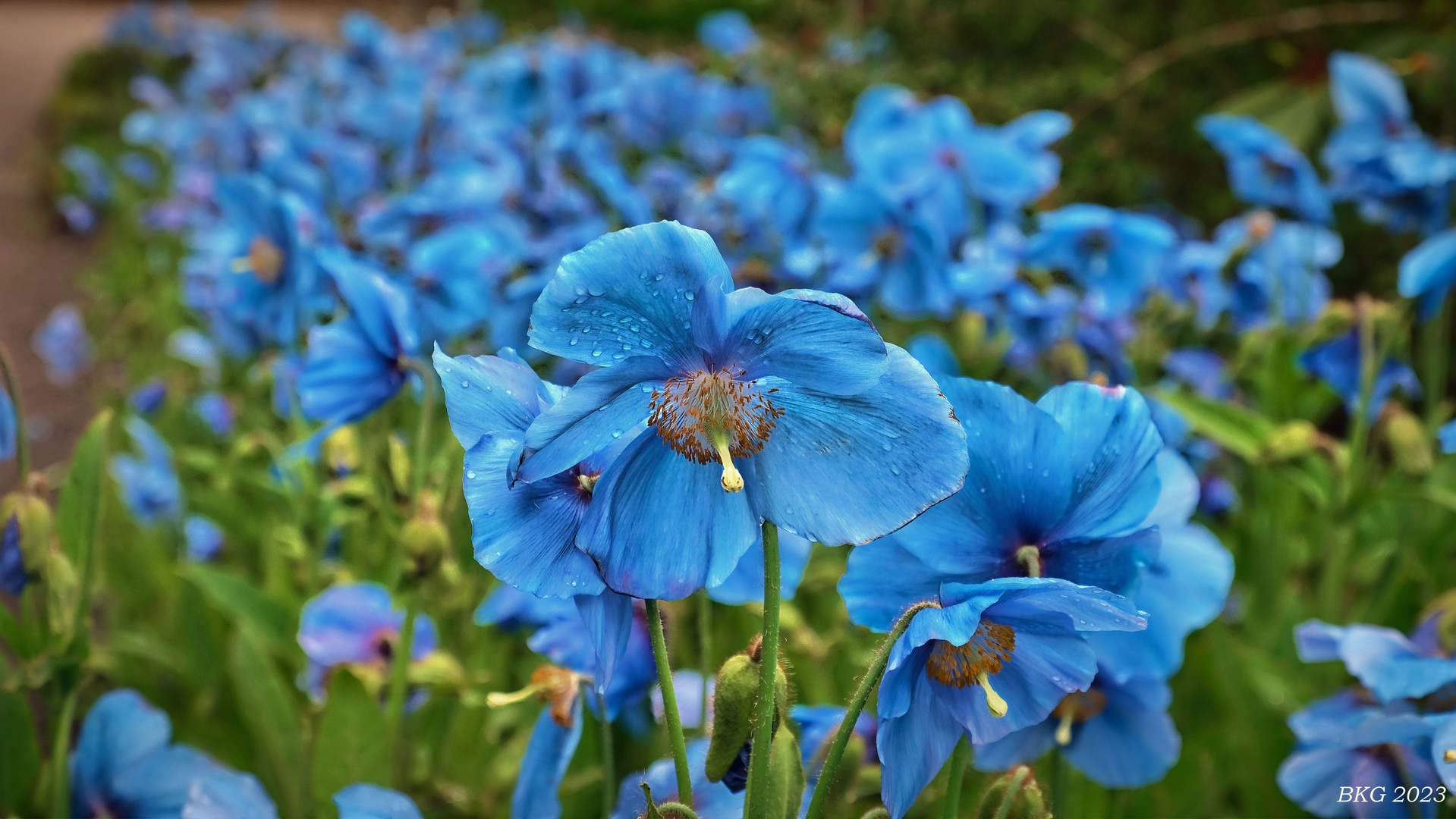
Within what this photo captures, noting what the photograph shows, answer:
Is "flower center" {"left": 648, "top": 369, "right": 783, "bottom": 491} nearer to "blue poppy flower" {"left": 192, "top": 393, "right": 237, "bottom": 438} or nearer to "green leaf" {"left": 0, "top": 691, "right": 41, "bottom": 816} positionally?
"green leaf" {"left": 0, "top": 691, "right": 41, "bottom": 816}

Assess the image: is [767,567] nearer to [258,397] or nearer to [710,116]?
[258,397]

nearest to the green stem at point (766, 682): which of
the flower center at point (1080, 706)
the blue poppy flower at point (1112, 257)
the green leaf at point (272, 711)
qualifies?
the flower center at point (1080, 706)

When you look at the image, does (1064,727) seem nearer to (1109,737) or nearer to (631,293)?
(1109,737)

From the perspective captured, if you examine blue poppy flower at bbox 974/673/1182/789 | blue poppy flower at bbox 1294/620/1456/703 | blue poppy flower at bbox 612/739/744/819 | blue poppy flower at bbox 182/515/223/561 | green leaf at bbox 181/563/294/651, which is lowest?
blue poppy flower at bbox 182/515/223/561

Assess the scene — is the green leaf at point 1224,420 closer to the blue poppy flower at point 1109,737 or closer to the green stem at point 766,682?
the blue poppy flower at point 1109,737

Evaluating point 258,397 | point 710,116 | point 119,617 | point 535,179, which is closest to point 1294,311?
point 535,179

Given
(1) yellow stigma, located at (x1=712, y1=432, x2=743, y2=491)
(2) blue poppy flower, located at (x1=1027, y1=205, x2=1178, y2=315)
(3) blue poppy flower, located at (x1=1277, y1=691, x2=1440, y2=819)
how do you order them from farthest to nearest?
(2) blue poppy flower, located at (x1=1027, y1=205, x2=1178, y2=315) < (3) blue poppy flower, located at (x1=1277, y1=691, x2=1440, y2=819) < (1) yellow stigma, located at (x1=712, y1=432, x2=743, y2=491)

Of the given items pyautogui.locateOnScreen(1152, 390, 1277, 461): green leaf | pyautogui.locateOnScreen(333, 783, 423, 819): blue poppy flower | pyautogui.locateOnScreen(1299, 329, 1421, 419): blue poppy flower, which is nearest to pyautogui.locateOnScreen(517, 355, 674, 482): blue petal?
pyautogui.locateOnScreen(333, 783, 423, 819): blue poppy flower
